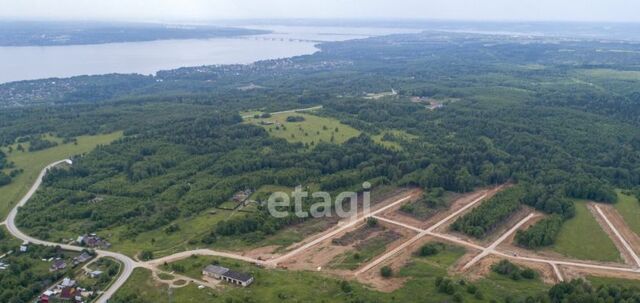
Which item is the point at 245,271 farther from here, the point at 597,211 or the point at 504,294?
the point at 597,211

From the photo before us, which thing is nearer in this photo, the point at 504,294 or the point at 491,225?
the point at 504,294

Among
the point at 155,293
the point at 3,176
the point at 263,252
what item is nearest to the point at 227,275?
the point at 155,293

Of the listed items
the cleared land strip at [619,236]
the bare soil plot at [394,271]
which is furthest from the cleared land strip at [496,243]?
the cleared land strip at [619,236]

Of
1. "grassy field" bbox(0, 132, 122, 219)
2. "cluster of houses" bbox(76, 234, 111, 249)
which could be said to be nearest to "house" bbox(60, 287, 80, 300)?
"cluster of houses" bbox(76, 234, 111, 249)

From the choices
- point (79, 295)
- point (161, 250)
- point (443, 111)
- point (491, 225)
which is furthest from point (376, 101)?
point (79, 295)

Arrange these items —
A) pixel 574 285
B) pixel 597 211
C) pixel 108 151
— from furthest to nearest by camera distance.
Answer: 1. pixel 108 151
2. pixel 597 211
3. pixel 574 285

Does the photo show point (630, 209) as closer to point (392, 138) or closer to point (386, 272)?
point (386, 272)
